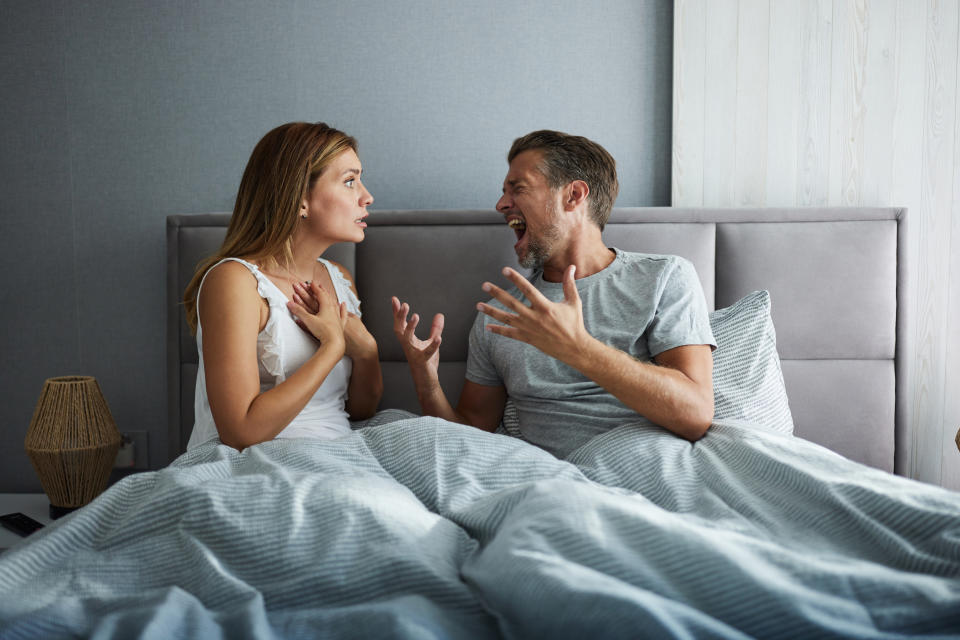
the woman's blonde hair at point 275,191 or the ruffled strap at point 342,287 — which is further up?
the woman's blonde hair at point 275,191

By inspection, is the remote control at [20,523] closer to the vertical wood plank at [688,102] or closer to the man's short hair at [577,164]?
the man's short hair at [577,164]

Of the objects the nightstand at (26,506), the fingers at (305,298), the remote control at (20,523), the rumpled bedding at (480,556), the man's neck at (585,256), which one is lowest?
the nightstand at (26,506)

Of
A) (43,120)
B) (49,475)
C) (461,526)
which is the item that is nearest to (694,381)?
(461,526)

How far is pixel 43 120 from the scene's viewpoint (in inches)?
78.7

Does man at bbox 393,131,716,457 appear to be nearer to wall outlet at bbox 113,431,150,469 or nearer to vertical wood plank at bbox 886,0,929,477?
vertical wood plank at bbox 886,0,929,477

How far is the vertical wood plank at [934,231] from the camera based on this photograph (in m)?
1.89

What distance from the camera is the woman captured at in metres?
1.33

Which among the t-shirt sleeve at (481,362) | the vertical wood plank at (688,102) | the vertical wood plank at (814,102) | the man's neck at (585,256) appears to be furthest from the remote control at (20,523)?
the vertical wood plank at (814,102)

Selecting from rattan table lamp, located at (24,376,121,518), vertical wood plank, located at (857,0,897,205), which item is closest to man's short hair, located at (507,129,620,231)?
vertical wood plank, located at (857,0,897,205)

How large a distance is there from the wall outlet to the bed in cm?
87

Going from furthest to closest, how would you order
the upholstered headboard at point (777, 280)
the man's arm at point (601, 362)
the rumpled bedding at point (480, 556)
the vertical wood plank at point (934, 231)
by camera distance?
the vertical wood plank at point (934, 231) → the upholstered headboard at point (777, 280) → the man's arm at point (601, 362) → the rumpled bedding at point (480, 556)

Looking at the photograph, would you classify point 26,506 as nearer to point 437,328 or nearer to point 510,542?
point 437,328

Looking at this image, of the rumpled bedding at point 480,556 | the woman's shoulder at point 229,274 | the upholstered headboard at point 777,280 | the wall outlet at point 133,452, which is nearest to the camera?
the rumpled bedding at point 480,556

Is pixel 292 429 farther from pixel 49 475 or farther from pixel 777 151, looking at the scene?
pixel 777 151
